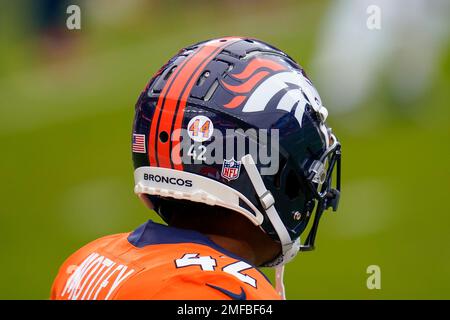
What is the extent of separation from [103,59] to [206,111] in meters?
5.92

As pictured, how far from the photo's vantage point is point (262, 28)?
8.53 meters

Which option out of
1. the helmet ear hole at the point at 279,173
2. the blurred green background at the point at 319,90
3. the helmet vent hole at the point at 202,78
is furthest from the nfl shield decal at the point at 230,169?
the blurred green background at the point at 319,90

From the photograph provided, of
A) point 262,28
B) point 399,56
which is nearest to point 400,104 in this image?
point 399,56

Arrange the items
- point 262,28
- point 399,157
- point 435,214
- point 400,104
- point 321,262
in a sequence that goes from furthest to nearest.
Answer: point 262,28 → point 400,104 → point 399,157 → point 435,214 → point 321,262

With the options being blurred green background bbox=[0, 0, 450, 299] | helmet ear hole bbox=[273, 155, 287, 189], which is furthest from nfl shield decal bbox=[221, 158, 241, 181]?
blurred green background bbox=[0, 0, 450, 299]

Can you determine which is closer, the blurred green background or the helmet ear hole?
the helmet ear hole

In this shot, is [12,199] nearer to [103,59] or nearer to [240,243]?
[103,59]

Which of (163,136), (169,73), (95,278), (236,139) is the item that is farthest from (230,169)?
(95,278)

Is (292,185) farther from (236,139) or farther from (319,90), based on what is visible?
(319,90)

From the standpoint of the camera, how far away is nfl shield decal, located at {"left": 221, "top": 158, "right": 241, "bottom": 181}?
8.16ft

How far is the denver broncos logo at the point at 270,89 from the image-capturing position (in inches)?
99.9

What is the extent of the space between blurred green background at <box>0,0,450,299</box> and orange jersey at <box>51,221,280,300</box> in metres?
Result: 2.99

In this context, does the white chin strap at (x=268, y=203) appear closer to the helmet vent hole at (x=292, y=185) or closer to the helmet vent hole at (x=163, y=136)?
the helmet vent hole at (x=292, y=185)

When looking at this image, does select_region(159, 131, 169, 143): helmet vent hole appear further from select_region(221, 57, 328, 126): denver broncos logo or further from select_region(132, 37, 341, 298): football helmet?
select_region(221, 57, 328, 126): denver broncos logo
